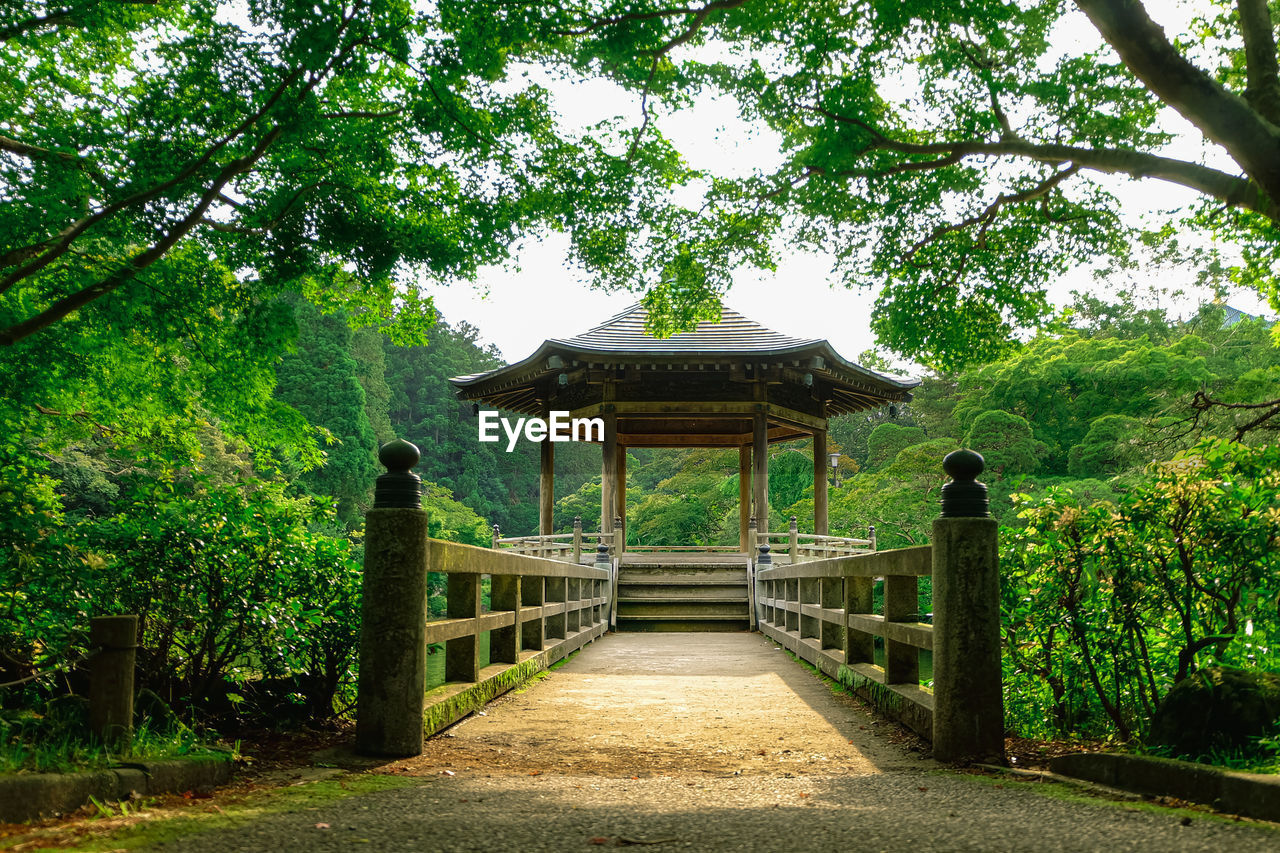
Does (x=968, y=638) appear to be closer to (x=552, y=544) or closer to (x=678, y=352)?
(x=678, y=352)

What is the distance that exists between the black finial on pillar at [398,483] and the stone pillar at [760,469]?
10.7 meters

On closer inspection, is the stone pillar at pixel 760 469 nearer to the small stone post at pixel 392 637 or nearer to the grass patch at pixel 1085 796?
the grass patch at pixel 1085 796

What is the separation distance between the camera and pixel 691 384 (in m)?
14.4

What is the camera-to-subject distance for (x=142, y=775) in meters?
2.58

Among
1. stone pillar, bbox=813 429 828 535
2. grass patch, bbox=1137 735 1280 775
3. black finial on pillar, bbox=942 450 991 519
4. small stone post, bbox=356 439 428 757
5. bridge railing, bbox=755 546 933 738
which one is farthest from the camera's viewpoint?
stone pillar, bbox=813 429 828 535

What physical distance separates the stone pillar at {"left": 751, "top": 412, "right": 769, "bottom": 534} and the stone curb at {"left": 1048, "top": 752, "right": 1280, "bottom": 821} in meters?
10.8

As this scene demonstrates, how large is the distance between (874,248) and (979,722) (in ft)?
18.9

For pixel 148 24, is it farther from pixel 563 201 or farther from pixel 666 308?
pixel 666 308

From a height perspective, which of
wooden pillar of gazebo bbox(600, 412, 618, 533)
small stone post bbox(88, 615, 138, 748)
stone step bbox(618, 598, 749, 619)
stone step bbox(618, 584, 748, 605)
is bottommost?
stone step bbox(618, 598, 749, 619)

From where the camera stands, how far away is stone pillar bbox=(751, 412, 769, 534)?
45.9 feet

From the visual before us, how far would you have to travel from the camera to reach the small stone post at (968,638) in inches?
134

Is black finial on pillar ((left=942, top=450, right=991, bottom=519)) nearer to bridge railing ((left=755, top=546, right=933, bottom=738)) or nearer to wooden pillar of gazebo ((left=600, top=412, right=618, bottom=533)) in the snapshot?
bridge railing ((left=755, top=546, right=933, bottom=738))

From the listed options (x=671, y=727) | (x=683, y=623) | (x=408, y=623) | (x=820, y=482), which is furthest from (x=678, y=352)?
(x=408, y=623)

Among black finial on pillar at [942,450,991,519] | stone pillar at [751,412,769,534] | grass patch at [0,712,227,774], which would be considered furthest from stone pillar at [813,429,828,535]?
grass patch at [0,712,227,774]
